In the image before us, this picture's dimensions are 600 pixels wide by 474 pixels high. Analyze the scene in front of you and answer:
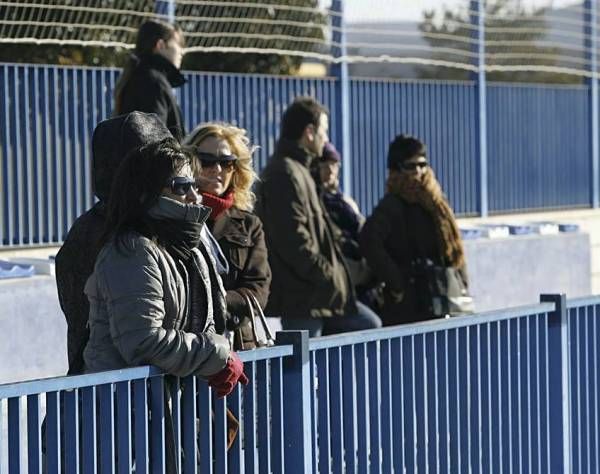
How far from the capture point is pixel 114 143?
15.0 ft

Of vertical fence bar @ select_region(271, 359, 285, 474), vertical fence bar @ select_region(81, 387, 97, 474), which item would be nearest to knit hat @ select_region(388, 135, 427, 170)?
vertical fence bar @ select_region(271, 359, 285, 474)

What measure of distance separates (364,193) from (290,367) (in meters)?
8.08

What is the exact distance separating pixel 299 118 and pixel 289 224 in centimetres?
60

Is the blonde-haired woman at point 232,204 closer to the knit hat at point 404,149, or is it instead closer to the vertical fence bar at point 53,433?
the vertical fence bar at point 53,433

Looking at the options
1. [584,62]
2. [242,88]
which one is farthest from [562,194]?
[242,88]

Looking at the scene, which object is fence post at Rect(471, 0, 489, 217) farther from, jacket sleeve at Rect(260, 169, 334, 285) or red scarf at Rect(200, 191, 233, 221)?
red scarf at Rect(200, 191, 233, 221)

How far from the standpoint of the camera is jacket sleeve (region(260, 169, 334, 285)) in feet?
23.5

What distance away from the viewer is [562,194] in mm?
15594

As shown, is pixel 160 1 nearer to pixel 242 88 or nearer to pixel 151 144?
pixel 242 88

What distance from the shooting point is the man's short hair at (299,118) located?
743cm

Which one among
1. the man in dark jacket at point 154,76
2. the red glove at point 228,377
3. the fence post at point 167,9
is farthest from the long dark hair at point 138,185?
the fence post at point 167,9

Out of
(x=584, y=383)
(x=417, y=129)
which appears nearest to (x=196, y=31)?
(x=417, y=129)

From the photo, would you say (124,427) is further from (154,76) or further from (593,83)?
(593,83)

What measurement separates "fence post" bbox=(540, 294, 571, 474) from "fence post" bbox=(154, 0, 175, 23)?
5.39m
